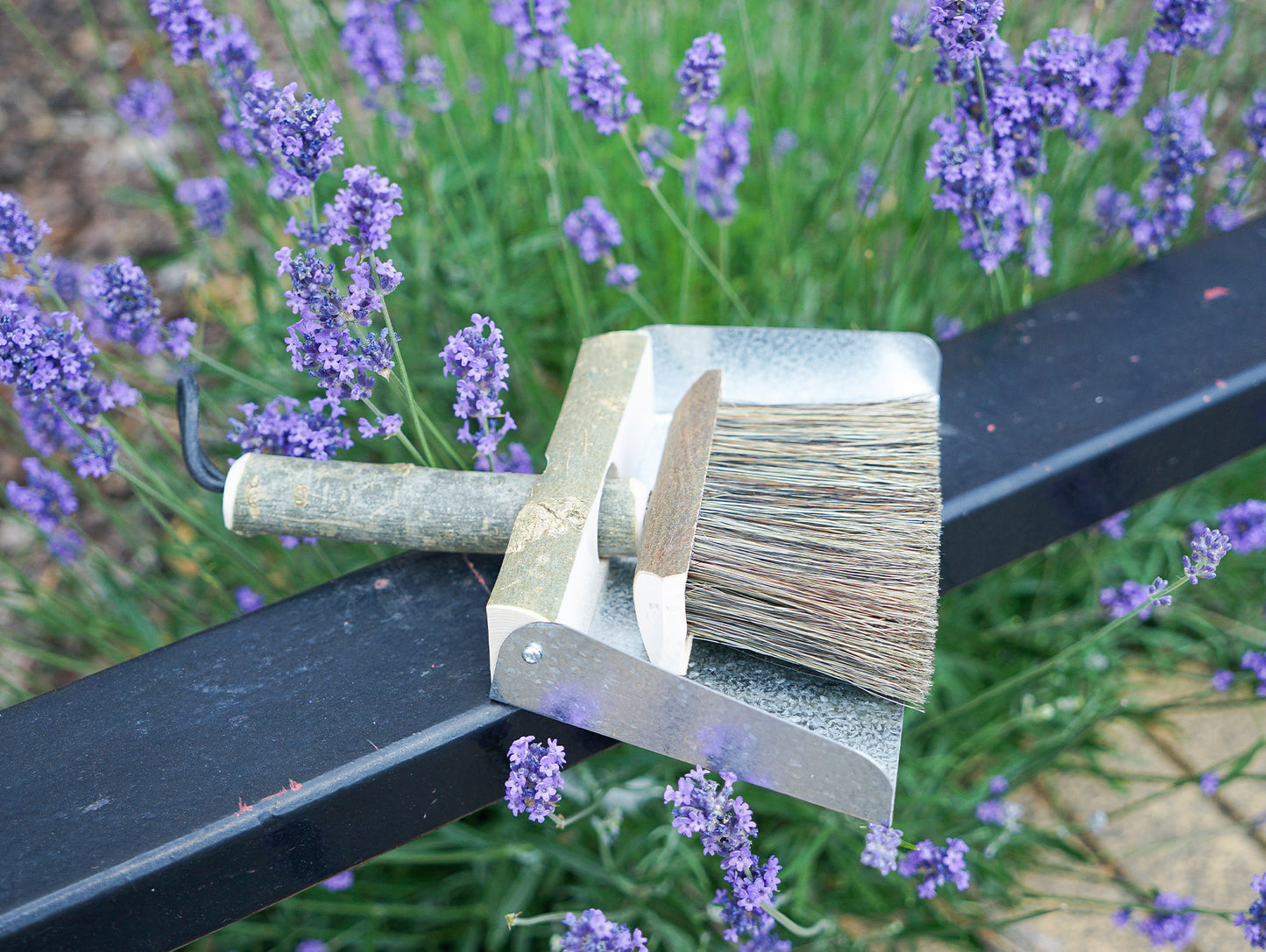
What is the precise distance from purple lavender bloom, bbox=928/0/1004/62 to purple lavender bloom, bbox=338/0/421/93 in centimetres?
91

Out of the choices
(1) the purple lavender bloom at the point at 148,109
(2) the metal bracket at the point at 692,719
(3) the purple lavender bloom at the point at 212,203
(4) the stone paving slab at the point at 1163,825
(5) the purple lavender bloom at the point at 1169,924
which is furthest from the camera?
(1) the purple lavender bloom at the point at 148,109

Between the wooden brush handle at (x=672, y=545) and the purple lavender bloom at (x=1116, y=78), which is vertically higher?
the purple lavender bloom at (x=1116, y=78)

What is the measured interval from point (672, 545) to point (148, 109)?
4.85 feet

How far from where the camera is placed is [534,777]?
3.21 feet

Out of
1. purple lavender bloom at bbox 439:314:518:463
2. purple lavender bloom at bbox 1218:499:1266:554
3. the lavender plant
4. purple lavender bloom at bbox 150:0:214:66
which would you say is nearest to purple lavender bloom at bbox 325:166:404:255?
the lavender plant

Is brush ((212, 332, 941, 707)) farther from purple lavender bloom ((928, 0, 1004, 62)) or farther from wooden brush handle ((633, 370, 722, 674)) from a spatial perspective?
purple lavender bloom ((928, 0, 1004, 62))

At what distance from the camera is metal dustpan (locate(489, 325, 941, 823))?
3.03 ft

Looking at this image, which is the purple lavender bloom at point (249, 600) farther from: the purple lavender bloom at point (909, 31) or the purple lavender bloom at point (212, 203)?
the purple lavender bloom at point (909, 31)

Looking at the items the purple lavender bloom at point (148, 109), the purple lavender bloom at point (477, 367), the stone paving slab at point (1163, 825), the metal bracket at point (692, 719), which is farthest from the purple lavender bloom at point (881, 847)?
the purple lavender bloom at point (148, 109)

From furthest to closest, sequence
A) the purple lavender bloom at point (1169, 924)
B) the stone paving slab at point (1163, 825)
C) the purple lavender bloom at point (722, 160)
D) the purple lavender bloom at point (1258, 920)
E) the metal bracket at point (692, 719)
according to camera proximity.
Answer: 1. the purple lavender bloom at point (722, 160)
2. the stone paving slab at point (1163, 825)
3. the purple lavender bloom at point (1169, 924)
4. the purple lavender bloom at point (1258, 920)
5. the metal bracket at point (692, 719)

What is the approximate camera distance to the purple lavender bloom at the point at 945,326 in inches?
69.0

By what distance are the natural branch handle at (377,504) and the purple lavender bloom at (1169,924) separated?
0.87 metres

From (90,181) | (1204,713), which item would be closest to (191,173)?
(90,181)

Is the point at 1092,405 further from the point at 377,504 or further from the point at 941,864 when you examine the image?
the point at 377,504
